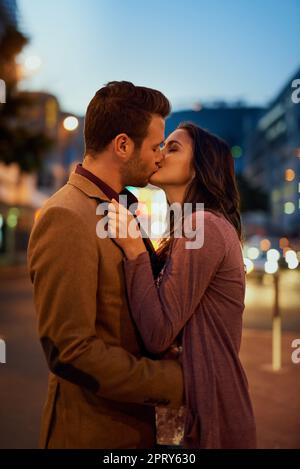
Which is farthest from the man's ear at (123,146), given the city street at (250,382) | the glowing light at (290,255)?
the glowing light at (290,255)

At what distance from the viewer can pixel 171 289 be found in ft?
7.09

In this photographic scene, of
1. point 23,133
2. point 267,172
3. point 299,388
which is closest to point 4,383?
point 299,388

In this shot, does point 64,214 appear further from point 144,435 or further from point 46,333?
point 144,435

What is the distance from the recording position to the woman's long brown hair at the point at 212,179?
101 inches

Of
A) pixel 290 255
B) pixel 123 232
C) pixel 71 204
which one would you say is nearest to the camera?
pixel 71 204

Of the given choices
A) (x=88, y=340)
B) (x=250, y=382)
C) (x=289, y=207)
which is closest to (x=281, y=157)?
(x=289, y=207)

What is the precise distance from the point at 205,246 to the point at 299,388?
5475mm

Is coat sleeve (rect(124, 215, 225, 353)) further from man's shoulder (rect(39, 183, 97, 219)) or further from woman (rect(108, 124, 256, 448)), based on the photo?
man's shoulder (rect(39, 183, 97, 219))

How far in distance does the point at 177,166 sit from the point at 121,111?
545 mm

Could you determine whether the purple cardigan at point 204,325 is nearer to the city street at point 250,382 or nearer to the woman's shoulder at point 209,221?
the woman's shoulder at point 209,221

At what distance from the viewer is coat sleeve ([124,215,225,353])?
209 cm

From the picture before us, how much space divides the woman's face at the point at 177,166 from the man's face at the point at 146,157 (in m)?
0.27

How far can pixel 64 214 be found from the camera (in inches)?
79.9

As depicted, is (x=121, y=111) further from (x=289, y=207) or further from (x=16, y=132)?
(x=289, y=207)
